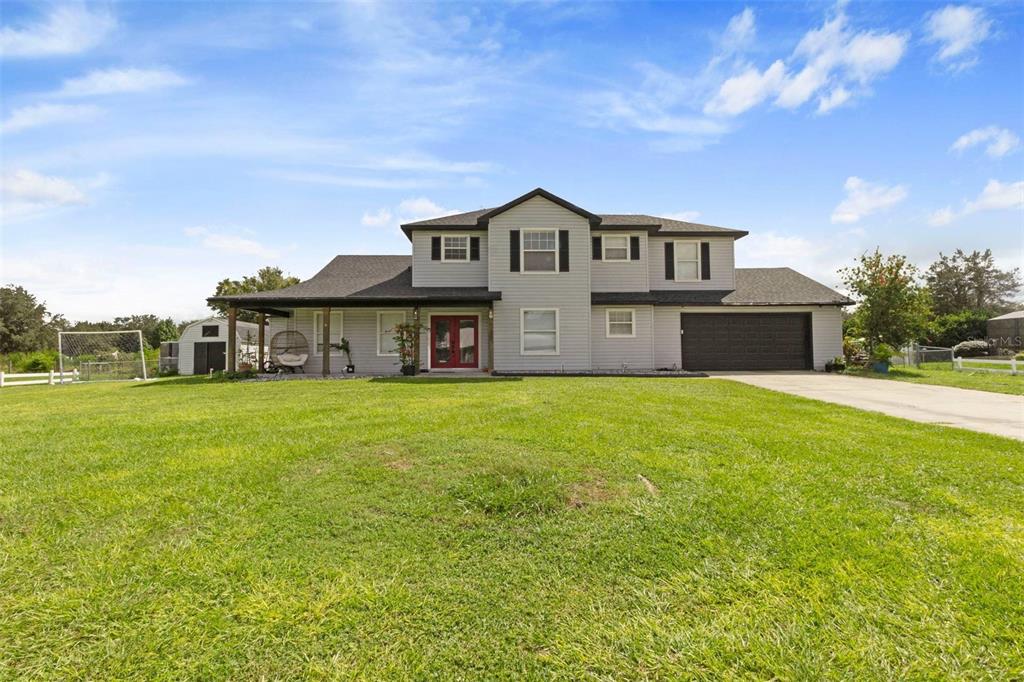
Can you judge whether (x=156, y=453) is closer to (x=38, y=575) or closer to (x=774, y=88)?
(x=38, y=575)

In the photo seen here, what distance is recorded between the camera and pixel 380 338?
60.2ft

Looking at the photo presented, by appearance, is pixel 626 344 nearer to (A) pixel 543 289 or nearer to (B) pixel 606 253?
(B) pixel 606 253

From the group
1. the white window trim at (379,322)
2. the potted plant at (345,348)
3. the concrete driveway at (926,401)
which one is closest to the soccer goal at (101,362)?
the potted plant at (345,348)

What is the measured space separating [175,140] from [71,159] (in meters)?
2.12

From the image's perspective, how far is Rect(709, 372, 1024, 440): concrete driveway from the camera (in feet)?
24.0

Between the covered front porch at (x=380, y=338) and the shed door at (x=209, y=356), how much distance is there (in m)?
9.75

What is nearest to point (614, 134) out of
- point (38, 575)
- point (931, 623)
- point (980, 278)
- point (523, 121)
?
point (523, 121)

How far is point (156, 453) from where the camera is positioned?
16.8 feet

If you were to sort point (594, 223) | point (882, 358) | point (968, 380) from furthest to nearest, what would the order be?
point (594, 223) → point (882, 358) → point (968, 380)

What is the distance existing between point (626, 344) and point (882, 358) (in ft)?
30.3

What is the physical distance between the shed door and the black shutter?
60.3 feet

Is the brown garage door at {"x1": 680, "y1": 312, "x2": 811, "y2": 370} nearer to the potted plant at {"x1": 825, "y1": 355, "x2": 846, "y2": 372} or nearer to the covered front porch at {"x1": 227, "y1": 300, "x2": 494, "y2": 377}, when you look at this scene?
the potted plant at {"x1": 825, "y1": 355, "x2": 846, "y2": 372}

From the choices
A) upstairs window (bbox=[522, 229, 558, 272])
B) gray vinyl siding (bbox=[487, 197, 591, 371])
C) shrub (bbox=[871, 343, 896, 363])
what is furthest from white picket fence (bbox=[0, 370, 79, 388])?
shrub (bbox=[871, 343, 896, 363])

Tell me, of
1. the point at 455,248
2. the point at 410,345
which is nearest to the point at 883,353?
the point at 455,248
